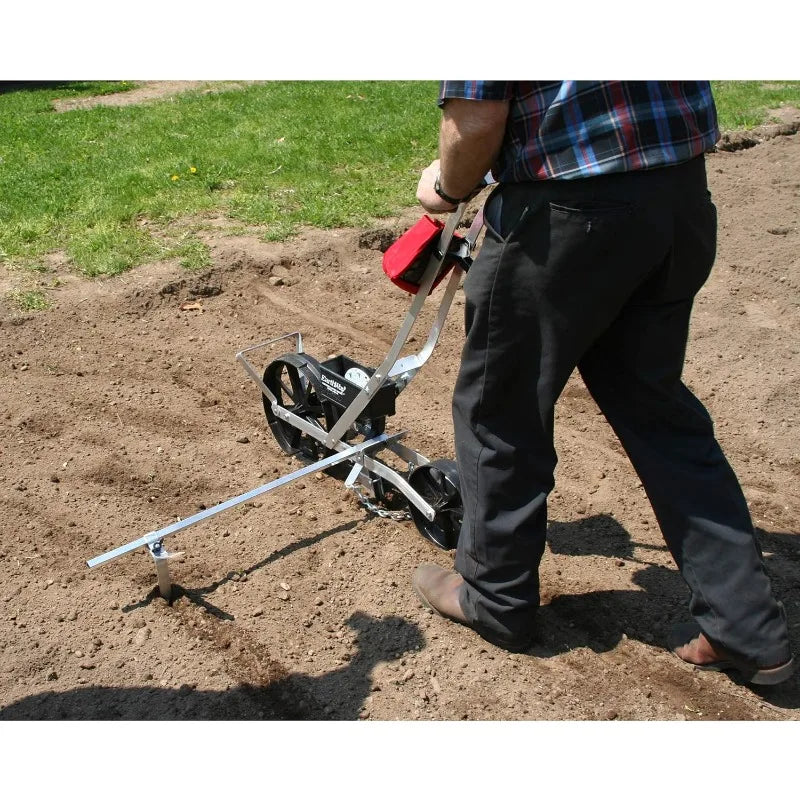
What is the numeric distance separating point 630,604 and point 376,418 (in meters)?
1.22

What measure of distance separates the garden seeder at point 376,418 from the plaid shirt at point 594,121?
0.59 metres

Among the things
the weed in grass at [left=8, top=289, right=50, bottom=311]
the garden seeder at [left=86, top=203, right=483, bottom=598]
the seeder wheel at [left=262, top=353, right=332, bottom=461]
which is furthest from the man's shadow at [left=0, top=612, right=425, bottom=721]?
the weed in grass at [left=8, top=289, right=50, bottom=311]

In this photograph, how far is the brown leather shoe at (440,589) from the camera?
3.27 metres

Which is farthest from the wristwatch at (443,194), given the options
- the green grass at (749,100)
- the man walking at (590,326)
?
the green grass at (749,100)

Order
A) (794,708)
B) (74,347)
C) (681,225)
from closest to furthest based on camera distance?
1. (681,225)
2. (794,708)
3. (74,347)

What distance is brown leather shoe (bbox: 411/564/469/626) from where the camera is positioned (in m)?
3.27

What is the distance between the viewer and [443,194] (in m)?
2.77

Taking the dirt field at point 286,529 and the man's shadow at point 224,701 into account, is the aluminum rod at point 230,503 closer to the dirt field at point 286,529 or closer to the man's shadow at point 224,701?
the dirt field at point 286,529

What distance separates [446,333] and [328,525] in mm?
1871

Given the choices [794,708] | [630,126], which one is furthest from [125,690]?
[630,126]

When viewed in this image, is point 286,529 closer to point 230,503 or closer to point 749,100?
point 230,503

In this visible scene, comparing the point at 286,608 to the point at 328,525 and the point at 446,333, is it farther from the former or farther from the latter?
the point at 446,333

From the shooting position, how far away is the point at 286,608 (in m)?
3.46

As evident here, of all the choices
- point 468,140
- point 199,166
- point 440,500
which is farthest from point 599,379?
point 199,166
